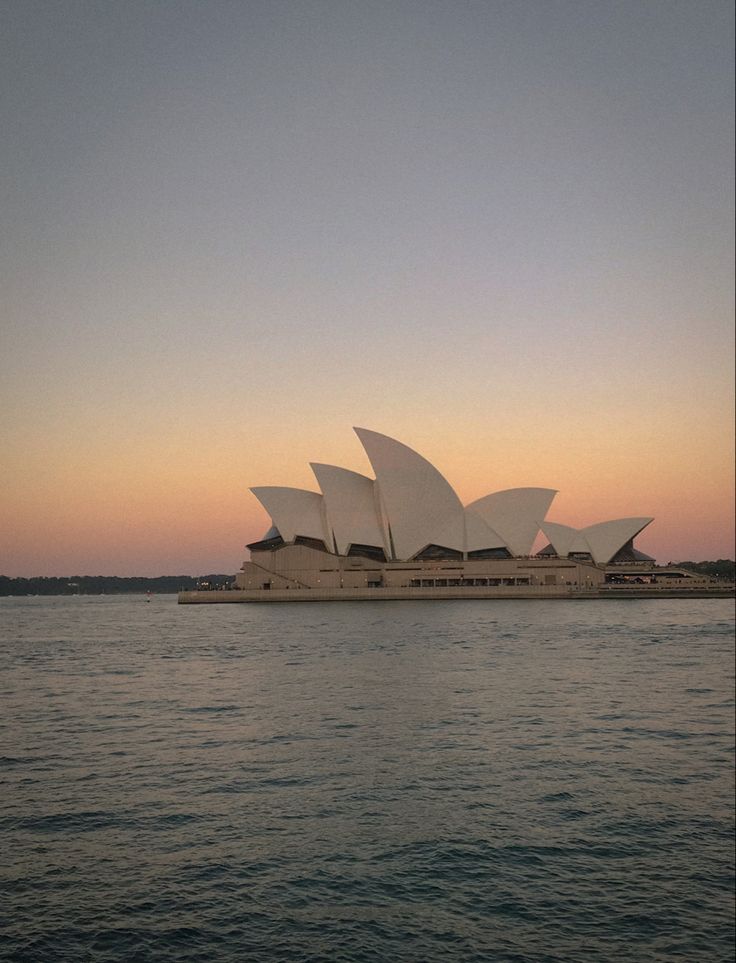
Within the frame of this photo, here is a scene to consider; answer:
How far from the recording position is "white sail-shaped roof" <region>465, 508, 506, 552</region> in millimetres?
56938

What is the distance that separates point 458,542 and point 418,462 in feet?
24.2

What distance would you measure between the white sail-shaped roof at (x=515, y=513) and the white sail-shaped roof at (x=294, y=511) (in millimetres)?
10720

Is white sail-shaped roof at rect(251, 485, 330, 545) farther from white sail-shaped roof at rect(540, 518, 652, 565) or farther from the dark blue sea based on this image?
the dark blue sea

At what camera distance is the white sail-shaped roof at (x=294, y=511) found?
5688cm

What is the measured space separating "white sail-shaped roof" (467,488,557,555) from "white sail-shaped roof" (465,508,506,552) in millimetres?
282

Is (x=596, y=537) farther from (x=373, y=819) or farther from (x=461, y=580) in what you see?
(x=373, y=819)

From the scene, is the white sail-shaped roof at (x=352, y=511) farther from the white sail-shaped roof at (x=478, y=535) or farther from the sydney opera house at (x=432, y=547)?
the white sail-shaped roof at (x=478, y=535)

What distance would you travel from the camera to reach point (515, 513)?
188ft

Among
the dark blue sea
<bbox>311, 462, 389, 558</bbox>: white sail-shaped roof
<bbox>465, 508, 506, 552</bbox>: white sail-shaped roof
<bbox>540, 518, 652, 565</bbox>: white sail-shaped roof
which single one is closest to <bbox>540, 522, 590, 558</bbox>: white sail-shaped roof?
<bbox>540, 518, 652, 565</bbox>: white sail-shaped roof

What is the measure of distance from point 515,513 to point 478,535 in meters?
3.05

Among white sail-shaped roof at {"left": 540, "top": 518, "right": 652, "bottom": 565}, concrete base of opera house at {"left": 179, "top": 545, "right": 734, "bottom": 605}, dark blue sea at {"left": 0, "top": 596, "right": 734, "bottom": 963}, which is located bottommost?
dark blue sea at {"left": 0, "top": 596, "right": 734, "bottom": 963}

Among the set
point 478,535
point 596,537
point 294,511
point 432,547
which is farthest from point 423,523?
point 596,537

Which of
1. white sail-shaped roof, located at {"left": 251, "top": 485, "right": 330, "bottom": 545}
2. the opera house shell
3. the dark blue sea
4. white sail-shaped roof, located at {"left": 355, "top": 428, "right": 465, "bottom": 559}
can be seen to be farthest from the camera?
white sail-shaped roof, located at {"left": 251, "top": 485, "right": 330, "bottom": 545}

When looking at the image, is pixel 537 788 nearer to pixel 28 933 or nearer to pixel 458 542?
pixel 28 933
